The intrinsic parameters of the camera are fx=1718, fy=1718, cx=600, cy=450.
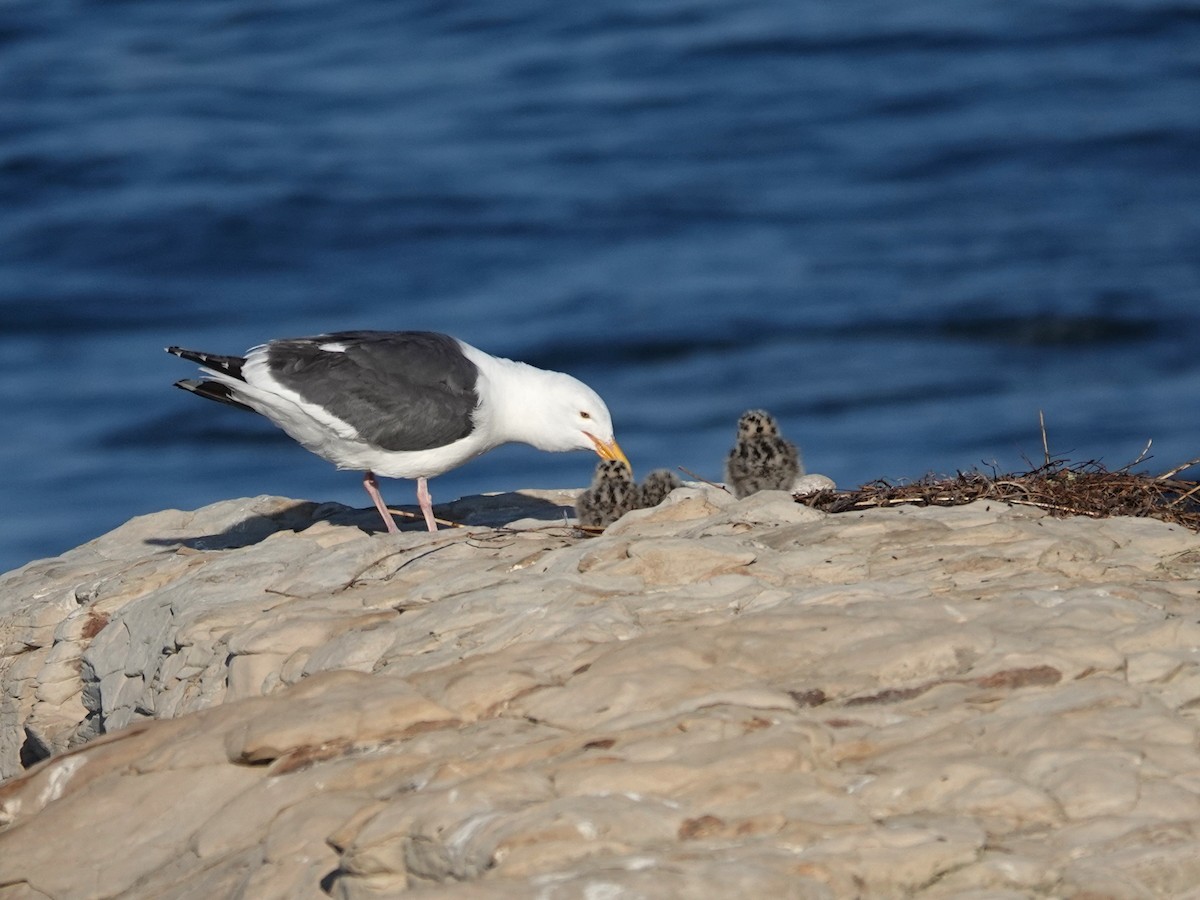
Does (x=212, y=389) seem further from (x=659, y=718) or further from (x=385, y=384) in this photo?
(x=659, y=718)

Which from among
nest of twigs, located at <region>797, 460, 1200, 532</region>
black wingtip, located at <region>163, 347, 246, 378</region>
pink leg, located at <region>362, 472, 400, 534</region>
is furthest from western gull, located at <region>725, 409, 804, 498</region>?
black wingtip, located at <region>163, 347, 246, 378</region>

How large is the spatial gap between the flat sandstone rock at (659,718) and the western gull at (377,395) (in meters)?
1.47

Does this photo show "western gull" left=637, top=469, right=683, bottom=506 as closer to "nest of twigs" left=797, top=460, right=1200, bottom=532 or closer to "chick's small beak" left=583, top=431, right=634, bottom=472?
"chick's small beak" left=583, top=431, right=634, bottom=472

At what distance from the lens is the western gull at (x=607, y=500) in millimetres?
10438

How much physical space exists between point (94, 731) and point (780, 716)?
487 centimetres

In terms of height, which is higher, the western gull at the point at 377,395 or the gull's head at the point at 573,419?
the western gull at the point at 377,395

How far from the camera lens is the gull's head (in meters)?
11.7

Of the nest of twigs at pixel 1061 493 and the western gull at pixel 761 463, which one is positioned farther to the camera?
the western gull at pixel 761 463

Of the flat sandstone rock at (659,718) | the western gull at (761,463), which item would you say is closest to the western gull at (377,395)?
the western gull at (761,463)

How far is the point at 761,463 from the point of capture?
10.8 meters

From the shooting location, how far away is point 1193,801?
5785 mm

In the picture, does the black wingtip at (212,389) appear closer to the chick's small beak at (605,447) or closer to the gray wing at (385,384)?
the gray wing at (385,384)

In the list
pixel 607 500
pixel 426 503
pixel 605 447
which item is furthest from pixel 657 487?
pixel 426 503

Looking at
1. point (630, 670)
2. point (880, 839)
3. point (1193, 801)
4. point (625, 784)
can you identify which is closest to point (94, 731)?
point (630, 670)
